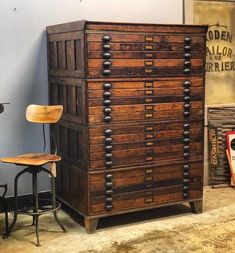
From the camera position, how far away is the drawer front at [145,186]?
3.76 m

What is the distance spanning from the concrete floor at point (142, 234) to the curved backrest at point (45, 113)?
893mm

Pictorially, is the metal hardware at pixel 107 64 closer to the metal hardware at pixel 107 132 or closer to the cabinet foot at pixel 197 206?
the metal hardware at pixel 107 132

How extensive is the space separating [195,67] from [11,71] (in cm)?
159

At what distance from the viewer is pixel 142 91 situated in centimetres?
382

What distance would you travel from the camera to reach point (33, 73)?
167 inches

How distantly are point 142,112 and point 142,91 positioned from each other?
0.17 m

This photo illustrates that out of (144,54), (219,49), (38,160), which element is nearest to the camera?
(38,160)

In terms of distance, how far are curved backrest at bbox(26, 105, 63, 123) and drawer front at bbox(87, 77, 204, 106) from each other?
0.98 feet

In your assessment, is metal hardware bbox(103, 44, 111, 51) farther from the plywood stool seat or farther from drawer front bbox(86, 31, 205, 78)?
the plywood stool seat

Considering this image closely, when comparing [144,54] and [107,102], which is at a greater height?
[144,54]

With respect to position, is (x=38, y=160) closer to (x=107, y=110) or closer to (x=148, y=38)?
(x=107, y=110)

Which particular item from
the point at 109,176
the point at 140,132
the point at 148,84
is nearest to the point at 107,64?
the point at 148,84

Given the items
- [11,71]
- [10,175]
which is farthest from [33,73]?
[10,175]

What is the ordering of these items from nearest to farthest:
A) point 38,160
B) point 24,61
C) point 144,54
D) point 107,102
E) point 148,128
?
point 38,160 < point 107,102 < point 144,54 < point 148,128 < point 24,61
